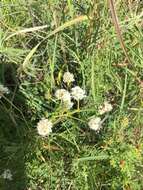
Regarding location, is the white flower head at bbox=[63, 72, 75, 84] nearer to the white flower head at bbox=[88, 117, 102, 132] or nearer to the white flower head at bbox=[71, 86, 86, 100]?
the white flower head at bbox=[71, 86, 86, 100]

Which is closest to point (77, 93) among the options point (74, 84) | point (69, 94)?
point (69, 94)

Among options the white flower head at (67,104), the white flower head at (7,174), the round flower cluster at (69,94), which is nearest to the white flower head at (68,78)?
the round flower cluster at (69,94)

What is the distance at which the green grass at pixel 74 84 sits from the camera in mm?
1801

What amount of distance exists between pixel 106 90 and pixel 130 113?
5.5 inches

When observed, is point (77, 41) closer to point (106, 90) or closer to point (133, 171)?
point (106, 90)

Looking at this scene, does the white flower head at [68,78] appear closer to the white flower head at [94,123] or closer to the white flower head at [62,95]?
the white flower head at [62,95]

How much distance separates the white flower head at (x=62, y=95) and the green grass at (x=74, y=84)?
0.12 feet

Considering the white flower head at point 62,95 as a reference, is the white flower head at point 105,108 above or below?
below

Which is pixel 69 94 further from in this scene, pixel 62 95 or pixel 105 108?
pixel 105 108

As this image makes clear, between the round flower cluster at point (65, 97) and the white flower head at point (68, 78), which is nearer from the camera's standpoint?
the round flower cluster at point (65, 97)

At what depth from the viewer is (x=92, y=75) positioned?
183 centimetres

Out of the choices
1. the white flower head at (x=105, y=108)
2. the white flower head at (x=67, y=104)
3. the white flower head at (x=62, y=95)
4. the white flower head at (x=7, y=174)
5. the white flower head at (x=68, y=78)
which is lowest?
the white flower head at (x=7, y=174)

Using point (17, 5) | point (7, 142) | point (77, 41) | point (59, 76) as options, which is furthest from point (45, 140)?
point (17, 5)

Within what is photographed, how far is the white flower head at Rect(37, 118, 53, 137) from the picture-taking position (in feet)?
5.77
